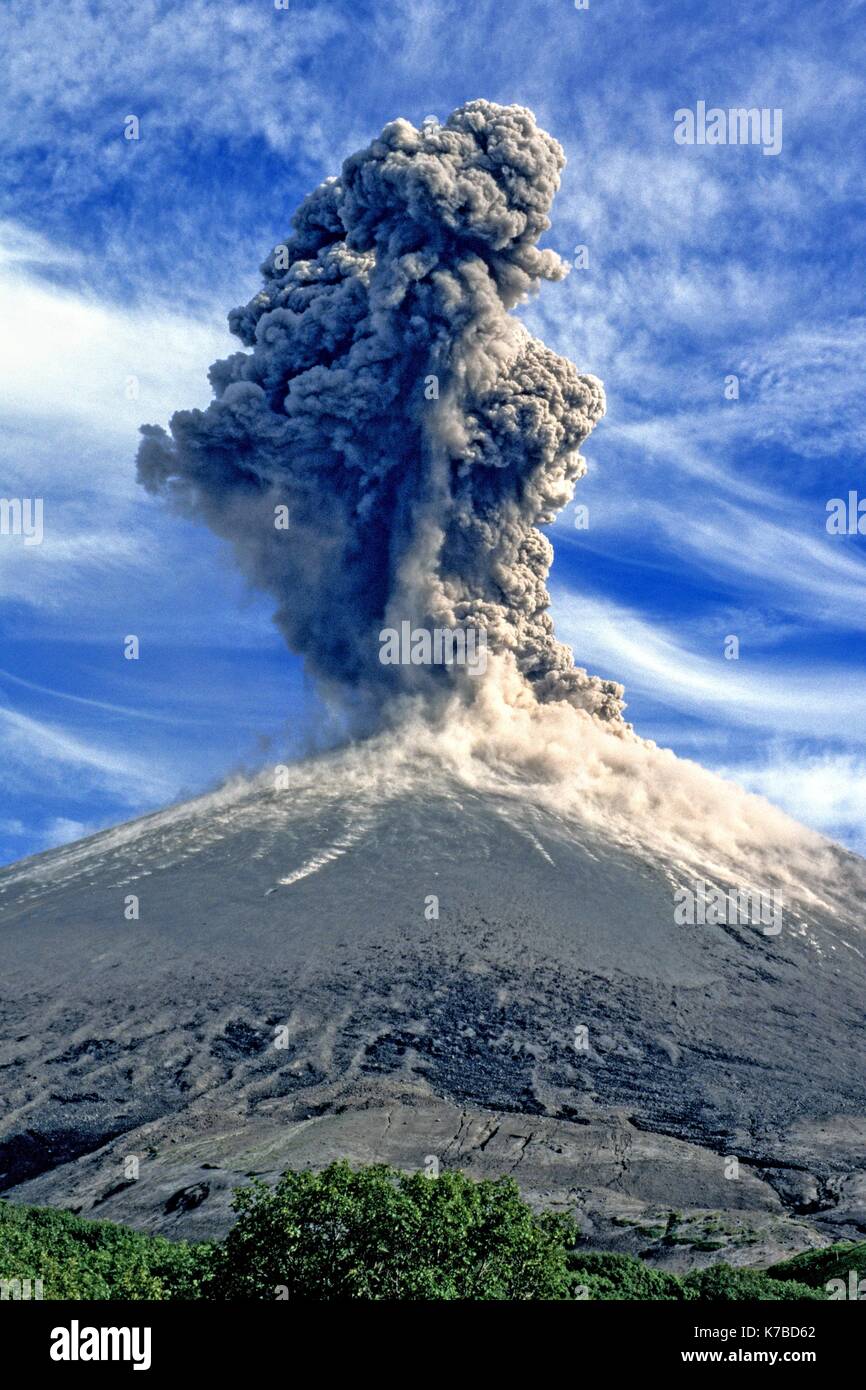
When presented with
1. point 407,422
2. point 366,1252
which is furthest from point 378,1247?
point 407,422

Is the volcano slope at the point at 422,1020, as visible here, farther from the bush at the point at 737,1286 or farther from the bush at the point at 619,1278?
the bush at the point at 737,1286

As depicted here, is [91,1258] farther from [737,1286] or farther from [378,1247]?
[737,1286]

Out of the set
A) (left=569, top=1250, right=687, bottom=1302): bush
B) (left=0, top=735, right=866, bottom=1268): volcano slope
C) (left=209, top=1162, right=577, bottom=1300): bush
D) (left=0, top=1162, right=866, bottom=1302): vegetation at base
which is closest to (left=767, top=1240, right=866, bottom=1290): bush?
(left=569, top=1250, right=687, bottom=1302): bush

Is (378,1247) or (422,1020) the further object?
(422,1020)

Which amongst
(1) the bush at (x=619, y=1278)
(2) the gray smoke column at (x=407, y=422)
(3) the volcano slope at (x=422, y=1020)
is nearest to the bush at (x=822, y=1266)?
(1) the bush at (x=619, y=1278)

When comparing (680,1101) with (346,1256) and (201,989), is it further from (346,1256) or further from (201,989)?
(346,1256)

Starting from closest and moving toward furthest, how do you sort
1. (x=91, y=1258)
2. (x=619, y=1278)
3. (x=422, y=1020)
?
(x=91, y=1258) < (x=619, y=1278) < (x=422, y=1020)

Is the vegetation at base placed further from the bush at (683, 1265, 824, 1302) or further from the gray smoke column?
the gray smoke column
